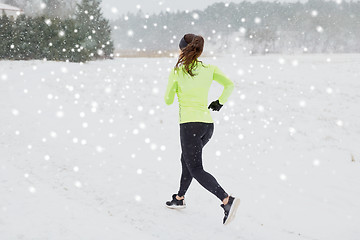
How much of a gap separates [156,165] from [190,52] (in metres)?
2.98

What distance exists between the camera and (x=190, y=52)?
11.4 ft

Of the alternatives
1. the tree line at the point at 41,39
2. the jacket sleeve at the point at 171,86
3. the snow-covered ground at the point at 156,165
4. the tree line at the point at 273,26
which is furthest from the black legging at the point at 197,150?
the tree line at the point at 273,26

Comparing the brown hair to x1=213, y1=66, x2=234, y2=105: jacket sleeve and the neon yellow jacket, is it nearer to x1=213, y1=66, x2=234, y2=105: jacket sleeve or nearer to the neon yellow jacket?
the neon yellow jacket

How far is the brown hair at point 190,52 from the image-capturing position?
3.47m

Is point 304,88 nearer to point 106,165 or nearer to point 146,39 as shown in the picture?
point 106,165

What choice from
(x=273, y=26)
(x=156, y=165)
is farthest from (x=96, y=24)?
(x=273, y=26)

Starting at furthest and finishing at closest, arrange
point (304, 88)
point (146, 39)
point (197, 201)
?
point (146, 39) < point (304, 88) < point (197, 201)

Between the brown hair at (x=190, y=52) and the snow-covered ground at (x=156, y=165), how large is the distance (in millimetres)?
1751

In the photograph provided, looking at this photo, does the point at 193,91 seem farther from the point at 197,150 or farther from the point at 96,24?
the point at 96,24

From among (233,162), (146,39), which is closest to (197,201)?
(233,162)

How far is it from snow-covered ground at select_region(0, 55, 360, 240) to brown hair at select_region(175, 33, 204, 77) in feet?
5.75

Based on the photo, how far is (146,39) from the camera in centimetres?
12538

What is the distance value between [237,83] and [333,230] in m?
12.4

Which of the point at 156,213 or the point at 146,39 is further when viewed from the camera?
the point at 146,39
